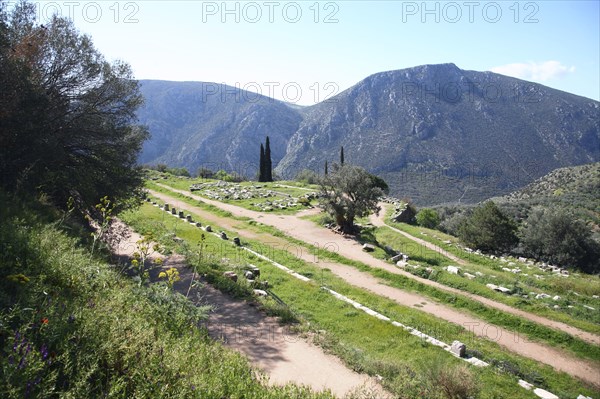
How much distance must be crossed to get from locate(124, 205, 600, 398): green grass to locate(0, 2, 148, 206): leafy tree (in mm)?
4878

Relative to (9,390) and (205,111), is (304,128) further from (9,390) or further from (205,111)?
(9,390)

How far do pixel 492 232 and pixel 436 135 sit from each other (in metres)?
83.6

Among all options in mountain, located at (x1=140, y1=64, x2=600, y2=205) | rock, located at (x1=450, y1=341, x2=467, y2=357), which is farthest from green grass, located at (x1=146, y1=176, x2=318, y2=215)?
mountain, located at (x1=140, y1=64, x2=600, y2=205)

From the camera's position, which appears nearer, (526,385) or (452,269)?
(526,385)

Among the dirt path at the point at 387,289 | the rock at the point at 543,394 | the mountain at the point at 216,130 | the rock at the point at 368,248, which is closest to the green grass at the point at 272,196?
the dirt path at the point at 387,289

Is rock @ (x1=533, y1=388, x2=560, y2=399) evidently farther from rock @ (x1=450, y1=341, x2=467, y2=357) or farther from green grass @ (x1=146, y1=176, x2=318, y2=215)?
green grass @ (x1=146, y1=176, x2=318, y2=215)

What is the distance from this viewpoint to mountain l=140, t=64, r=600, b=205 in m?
87.9

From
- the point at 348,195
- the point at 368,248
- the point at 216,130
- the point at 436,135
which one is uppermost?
the point at 216,130

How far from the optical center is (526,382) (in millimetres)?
8625

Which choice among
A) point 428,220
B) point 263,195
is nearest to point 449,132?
point 428,220

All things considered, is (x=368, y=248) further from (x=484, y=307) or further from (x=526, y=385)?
(x=526, y=385)

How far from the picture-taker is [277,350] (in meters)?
7.71

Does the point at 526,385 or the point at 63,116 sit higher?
the point at 63,116

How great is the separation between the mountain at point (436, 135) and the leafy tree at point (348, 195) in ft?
187
